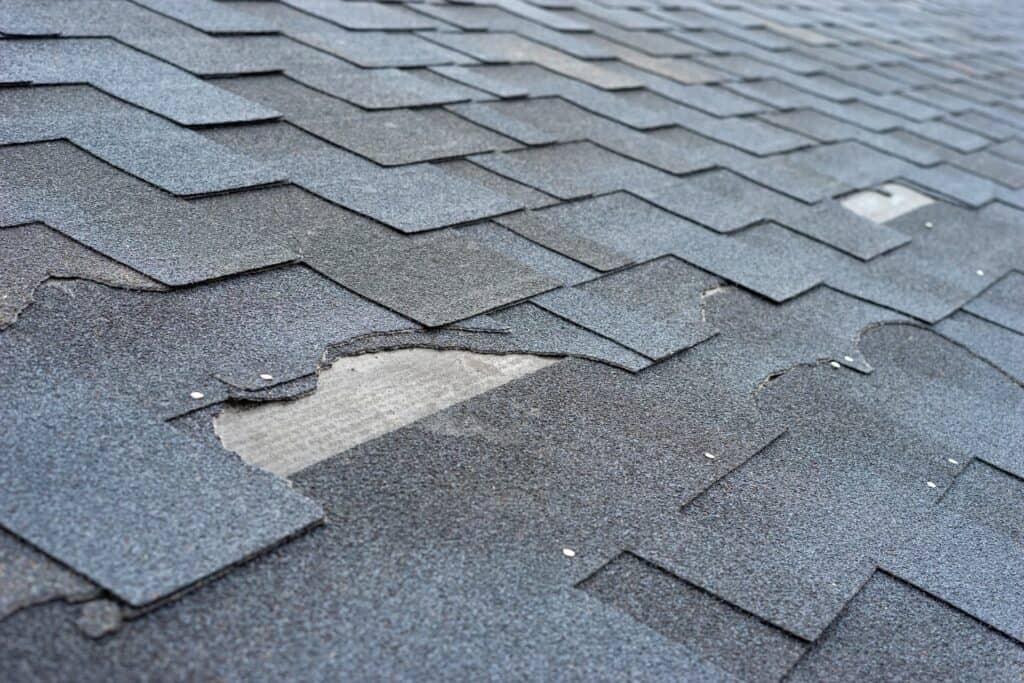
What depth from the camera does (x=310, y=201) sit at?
2.46m

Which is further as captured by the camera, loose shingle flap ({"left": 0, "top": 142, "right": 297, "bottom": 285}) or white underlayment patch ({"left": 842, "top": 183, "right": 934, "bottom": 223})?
white underlayment patch ({"left": 842, "top": 183, "right": 934, "bottom": 223})

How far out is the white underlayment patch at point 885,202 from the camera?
11.9 feet

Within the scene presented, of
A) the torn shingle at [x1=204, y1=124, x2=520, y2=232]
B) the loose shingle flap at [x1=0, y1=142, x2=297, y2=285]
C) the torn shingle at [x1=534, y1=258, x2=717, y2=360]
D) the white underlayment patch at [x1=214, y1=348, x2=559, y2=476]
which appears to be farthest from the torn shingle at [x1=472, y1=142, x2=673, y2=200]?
the white underlayment patch at [x1=214, y1=348, x2=559, y2=476]

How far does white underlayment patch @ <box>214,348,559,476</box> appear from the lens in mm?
1610

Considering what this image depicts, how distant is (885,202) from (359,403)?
2633 mm

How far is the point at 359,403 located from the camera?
1787mm

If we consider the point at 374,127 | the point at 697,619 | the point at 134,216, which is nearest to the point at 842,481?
the point at 697,619

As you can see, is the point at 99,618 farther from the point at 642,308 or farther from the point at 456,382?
the point at 642,308

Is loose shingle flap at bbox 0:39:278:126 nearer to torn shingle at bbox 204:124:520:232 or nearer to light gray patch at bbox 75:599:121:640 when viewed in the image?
torn shingle at bbox 204:124:520:232

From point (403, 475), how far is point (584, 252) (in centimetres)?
113

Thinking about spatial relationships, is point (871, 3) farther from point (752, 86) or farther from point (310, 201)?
point (310, 201)

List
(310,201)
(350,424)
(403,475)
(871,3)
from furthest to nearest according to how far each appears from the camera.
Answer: (871,3) < (310,201) < (350,424) < (403,475)

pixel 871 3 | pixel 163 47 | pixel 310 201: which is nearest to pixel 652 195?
pixel 310 201

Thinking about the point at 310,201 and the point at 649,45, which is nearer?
the point at 310,201
